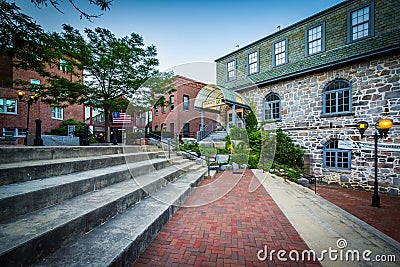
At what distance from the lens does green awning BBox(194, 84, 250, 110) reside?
12.3 m

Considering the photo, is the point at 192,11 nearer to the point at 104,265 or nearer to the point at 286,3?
the point at 286,3

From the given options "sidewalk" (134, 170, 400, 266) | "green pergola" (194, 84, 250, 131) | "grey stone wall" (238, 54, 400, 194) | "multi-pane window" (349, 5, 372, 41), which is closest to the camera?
"sidewalk" (134, 170, 400, 266)

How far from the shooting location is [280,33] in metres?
11.0

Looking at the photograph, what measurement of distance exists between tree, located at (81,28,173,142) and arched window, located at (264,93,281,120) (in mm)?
7245

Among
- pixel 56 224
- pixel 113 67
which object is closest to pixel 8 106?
pixel 113 67

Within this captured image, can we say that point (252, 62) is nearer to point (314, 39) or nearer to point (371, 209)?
point (314, 39)

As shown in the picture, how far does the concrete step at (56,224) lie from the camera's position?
1.24 meters

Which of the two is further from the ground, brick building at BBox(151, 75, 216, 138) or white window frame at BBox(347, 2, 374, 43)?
white window frame at BBox(347, 2, 374, 43)

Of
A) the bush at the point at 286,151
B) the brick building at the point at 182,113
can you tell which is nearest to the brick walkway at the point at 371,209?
the bush at the point at 286,151

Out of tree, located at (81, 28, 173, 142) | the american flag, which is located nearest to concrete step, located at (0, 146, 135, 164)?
tree, located at (81, 28, 173, 142)

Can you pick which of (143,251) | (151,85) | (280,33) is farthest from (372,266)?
(280,33)

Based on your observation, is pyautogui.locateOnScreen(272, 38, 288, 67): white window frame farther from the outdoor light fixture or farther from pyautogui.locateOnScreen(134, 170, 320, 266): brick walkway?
pyautogui.locateOnScreen(134, 170, 320, 266): brick walkway

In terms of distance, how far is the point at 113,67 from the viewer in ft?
23.3

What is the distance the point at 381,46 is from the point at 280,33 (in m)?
5.16
